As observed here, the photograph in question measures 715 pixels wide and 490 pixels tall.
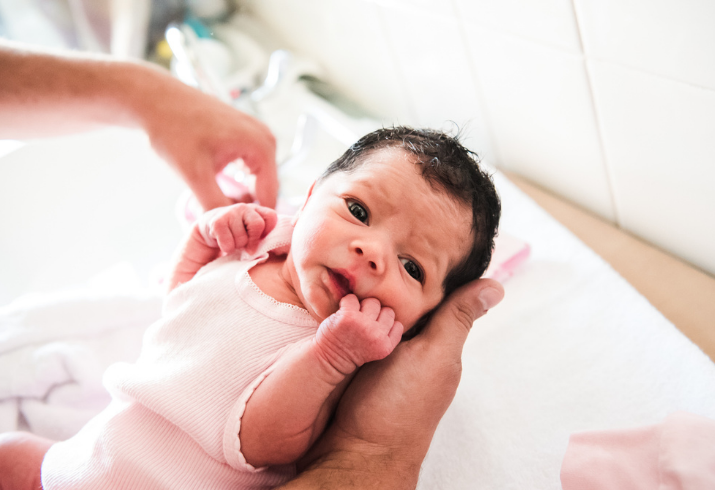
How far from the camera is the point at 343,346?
2.23 ft

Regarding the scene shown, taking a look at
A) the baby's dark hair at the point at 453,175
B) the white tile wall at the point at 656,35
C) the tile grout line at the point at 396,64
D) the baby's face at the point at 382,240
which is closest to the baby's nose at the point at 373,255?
the baby's face at the point at 382,240

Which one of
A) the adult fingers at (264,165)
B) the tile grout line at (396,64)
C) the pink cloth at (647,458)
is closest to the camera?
Result: the pink cloth at (647,458)

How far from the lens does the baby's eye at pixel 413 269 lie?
77 centimetres

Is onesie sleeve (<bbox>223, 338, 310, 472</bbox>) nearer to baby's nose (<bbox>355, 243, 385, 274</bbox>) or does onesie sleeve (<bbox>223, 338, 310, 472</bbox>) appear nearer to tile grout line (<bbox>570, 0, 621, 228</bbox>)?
baby's nose (<bbox>355, 243, 385, 274</bbox>)

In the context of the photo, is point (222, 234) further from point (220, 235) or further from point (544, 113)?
point (544, 113)

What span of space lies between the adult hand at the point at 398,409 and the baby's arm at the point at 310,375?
70 mm

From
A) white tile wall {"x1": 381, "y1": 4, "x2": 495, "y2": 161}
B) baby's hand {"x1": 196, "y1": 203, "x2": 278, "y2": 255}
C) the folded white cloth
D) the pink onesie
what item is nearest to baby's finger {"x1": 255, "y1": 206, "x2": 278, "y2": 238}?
baby's hand {"x1": 196, "y1": 203, "x2": 278, "y2": 255}

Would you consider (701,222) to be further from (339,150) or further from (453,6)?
(339,150)

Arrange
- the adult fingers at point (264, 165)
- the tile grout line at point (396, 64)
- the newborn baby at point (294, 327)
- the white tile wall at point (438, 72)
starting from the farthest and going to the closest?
the tile grout line at point (396, 64)
the white tile wall at point (438, 72)
the adult fingers at point (264, 165)
the newborn baby at point (294, 327)

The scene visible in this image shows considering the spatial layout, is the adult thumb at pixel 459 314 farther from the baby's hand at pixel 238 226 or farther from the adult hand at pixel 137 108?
the adult hand at pixel 137 108

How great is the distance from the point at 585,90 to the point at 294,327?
689mm

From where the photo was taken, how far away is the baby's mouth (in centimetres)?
72

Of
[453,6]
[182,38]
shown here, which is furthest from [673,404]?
[182,38]

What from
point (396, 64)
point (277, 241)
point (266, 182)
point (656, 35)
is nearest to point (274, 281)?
point (277, 241)
